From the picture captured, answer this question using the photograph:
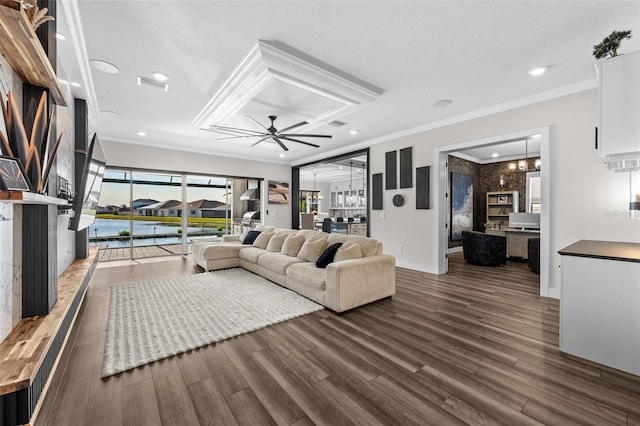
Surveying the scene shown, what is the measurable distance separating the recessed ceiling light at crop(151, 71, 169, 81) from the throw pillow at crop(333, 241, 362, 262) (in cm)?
312

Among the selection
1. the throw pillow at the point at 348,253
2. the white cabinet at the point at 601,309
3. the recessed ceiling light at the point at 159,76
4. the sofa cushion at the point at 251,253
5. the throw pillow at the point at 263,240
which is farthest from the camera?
the throw pillow at the point at 263,240

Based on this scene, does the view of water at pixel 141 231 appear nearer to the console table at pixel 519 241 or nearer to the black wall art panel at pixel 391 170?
the black wall art panel at pixel 391 170

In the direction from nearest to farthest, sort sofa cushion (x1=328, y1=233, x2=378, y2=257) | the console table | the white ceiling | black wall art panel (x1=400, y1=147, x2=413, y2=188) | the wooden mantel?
the wooden mantel, the white ceiling, sofa cushion (x1=328, y1=233, x2=378, y2=257), black wall art panel (x1=400, y1=147, x2=413, y2=188), the console table

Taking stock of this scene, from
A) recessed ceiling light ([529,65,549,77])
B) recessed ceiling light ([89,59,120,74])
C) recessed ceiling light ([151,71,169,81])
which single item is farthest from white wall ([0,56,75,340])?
recessed ceiling light ([529,65,549,77])

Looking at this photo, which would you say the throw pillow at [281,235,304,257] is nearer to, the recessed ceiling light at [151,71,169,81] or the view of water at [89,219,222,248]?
the recessed ceiling light at [151,71,169,81]

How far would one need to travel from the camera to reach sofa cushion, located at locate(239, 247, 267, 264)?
4.75 m

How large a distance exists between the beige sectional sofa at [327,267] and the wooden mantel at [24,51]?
2794 millimetres

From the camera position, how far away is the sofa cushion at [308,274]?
3299 mm

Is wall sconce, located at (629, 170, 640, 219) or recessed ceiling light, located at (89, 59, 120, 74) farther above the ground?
recessed ceiling light, located at (89, 59, 120, 74)

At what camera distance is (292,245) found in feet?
14.6

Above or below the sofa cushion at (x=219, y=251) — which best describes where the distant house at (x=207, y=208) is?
above

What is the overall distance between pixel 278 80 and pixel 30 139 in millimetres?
2260

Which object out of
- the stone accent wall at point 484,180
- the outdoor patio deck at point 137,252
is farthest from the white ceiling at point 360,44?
the stone accent wall at point 484,180

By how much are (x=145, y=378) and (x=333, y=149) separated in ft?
20.6
